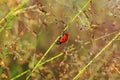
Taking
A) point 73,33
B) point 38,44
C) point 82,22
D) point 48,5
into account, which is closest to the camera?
point 82,22

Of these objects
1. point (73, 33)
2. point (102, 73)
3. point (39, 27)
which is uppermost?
point (39, 27)

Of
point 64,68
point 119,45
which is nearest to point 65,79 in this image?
point 64,68

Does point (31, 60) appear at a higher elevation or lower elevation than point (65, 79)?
higher

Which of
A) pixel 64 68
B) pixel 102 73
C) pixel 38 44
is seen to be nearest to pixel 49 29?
pixel 38 44

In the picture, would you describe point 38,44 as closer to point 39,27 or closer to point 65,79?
point 39,27

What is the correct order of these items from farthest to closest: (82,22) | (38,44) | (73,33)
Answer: (73,33), (38,44), (82,22)

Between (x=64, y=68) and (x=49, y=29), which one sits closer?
(x=64, y=68)
